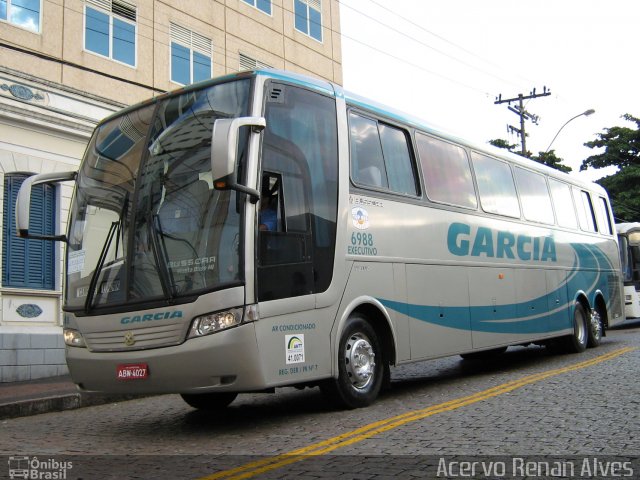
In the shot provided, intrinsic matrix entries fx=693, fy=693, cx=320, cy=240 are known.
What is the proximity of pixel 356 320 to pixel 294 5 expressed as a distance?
55.3 ft

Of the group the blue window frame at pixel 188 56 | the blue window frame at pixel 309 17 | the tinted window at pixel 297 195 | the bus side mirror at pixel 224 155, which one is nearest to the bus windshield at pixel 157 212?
the tinted window at pixel 297 195

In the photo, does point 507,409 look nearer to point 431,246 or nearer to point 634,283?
point 431,246

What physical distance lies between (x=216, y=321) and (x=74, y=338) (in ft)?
5.94

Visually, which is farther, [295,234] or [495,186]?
[495,186]

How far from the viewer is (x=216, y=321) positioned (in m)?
6.19

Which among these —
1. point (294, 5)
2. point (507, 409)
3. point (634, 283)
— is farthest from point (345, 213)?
point (634, 283)

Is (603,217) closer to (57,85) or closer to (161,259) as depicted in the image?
(57,85)

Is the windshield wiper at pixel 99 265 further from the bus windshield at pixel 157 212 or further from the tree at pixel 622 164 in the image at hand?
the tree at pixel 622 164

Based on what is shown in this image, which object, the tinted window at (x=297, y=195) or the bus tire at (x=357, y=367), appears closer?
the tinted window at (x=297, y=195)

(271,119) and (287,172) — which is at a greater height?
(271,119)

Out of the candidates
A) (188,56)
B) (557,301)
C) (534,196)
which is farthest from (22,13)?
(557,301)

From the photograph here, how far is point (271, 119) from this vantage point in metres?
6.91

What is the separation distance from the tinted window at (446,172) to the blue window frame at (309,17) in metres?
13.3

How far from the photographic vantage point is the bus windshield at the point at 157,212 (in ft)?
20.8
